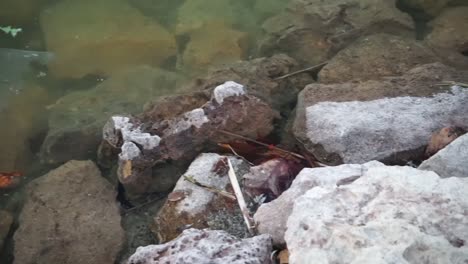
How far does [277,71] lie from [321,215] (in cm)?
163

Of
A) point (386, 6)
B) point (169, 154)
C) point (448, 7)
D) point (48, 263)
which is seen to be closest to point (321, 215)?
point (169, 154)

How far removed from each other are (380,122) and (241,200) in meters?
0.75

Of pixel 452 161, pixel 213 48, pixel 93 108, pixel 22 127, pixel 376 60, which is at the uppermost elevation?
pixel 452 161

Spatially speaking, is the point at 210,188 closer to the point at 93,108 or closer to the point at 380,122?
the point at 380,122

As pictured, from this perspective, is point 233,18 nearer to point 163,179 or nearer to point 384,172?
point 163,179

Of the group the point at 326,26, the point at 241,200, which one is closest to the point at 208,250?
the point at 241,200

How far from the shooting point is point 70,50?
4047 millimetres

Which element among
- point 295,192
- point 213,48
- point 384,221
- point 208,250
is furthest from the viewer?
point 213,48

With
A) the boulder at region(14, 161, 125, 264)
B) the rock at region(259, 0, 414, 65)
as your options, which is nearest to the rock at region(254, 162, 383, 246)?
the boulder at region(14, 161, 125, 264)

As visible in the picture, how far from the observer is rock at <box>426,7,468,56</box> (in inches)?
137

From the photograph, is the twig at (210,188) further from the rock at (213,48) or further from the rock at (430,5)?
the rock at (430,5)

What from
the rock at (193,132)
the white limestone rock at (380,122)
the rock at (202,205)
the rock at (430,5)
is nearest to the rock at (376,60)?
the white limestone rock at (380,122)

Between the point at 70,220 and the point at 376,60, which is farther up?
the point at 376,60

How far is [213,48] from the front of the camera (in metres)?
3.98
